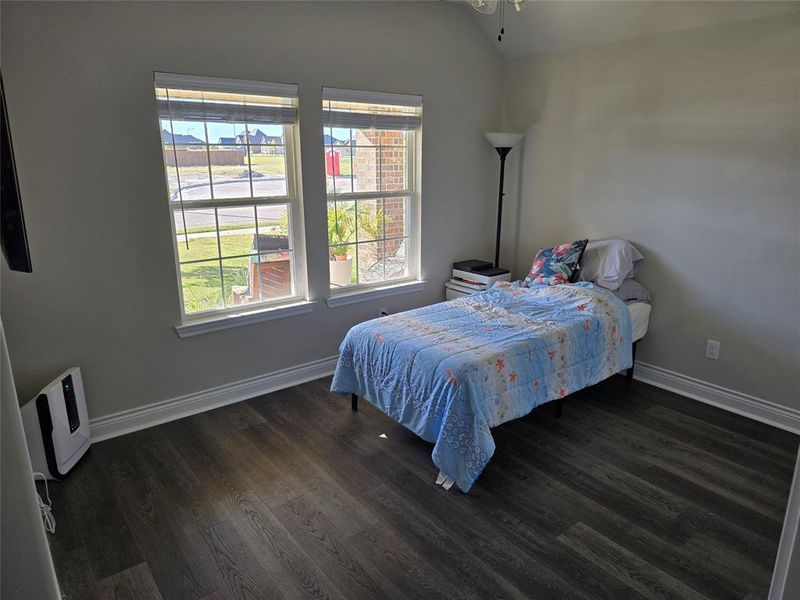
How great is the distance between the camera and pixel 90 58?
2.54 m

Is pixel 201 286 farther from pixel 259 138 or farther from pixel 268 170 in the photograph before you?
pixel 259 138

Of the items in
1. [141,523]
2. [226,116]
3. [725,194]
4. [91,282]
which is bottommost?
[141,523]

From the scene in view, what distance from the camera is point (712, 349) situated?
332 centimetres

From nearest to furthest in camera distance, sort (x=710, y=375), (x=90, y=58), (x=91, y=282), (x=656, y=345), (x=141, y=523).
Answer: (x=141, y=523), (x=90, y=58), (x=91, y=282), (x=710, y=375), (x=656, y=345)

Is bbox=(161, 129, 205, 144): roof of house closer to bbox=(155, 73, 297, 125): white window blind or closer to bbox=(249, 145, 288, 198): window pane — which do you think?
bbox=(155, 73, 297, 125): white window blind

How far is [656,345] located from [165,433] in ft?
10.7

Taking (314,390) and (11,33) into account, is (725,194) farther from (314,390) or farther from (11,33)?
(11,33)

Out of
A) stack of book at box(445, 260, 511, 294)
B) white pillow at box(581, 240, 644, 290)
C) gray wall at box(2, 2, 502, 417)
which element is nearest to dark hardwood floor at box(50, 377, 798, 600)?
gray wall at box(2, 2, 502, 417)

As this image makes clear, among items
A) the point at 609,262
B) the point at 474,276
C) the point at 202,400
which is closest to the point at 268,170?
the point at 202,400

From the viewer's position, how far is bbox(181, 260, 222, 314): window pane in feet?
10.3

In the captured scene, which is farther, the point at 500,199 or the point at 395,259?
the point at 500,199

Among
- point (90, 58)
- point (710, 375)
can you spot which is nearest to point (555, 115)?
point (710, 375)

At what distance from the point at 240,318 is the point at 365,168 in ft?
4.65

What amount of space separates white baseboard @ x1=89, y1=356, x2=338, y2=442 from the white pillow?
1.96 meters
